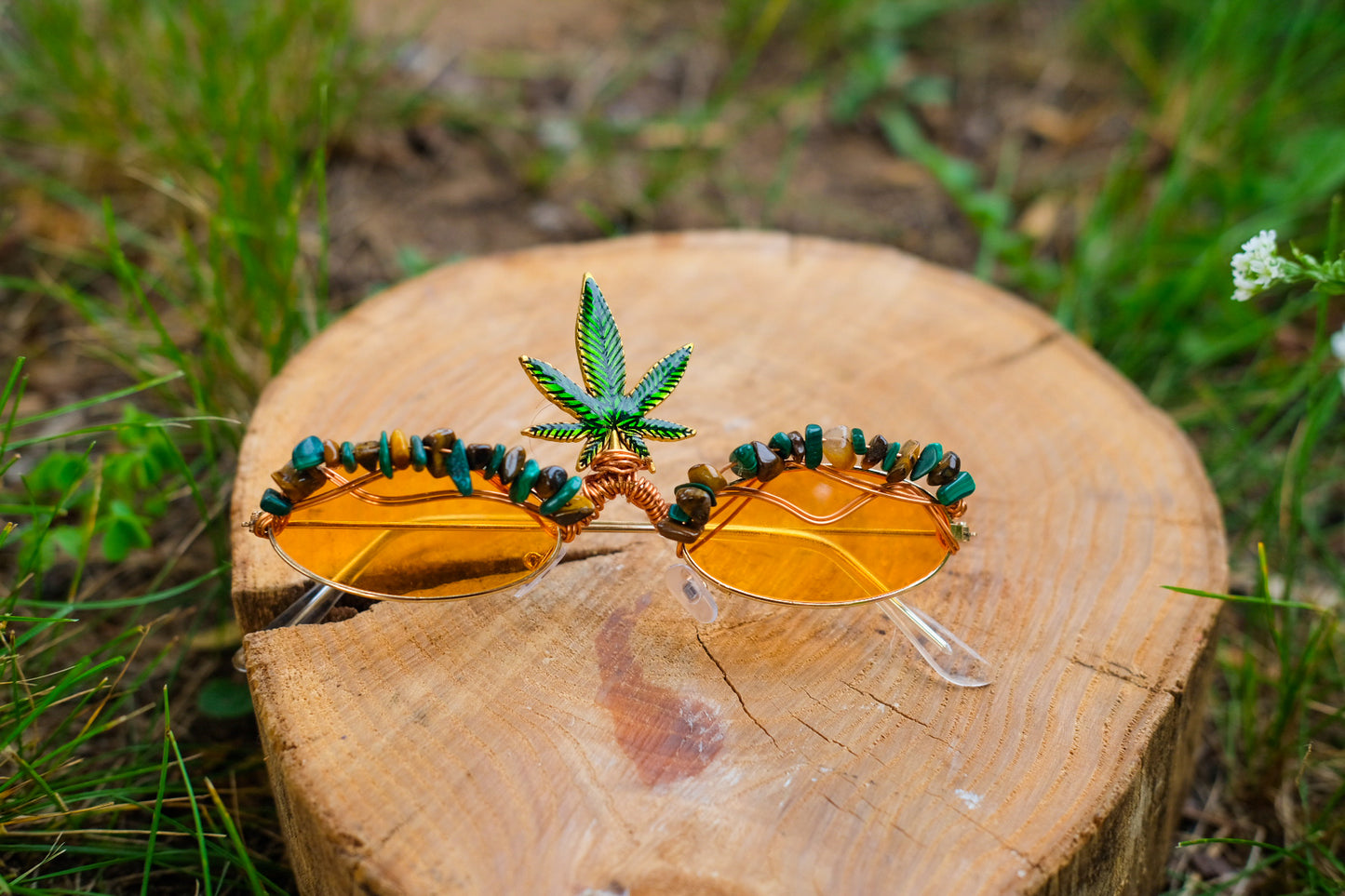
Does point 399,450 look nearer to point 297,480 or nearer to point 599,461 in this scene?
point 297,480

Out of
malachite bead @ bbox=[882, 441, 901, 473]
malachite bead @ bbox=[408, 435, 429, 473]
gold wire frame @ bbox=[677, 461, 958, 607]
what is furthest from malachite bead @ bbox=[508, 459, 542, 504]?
malachite bead @ bbox=[882, 441, 901, 473]

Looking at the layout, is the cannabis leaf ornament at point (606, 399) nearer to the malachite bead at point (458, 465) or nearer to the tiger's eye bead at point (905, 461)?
the malachite bead at point (458, 465)

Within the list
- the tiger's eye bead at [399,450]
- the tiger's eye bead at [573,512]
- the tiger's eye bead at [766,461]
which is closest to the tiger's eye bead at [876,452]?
the tiger's eye bead at [766,461]

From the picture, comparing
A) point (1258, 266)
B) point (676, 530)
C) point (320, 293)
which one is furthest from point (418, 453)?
point (1258, 266)

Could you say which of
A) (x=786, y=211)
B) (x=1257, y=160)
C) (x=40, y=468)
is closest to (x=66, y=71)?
(x=40, y=468)

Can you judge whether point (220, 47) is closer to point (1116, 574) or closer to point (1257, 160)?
point (1116, 574)

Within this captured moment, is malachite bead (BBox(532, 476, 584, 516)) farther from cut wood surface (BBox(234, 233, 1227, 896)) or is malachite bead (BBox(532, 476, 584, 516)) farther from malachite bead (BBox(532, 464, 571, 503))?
cut wood surface (BBox(234, 233, 1227, 896))
